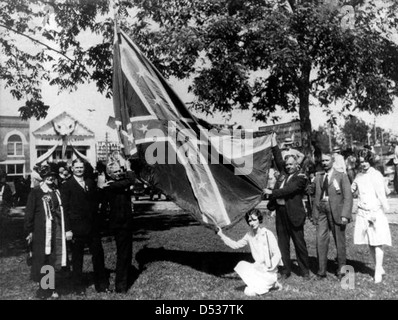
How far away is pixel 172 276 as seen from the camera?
7750mm

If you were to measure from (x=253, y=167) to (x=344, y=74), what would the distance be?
8.08 meters

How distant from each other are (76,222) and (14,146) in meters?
41.2

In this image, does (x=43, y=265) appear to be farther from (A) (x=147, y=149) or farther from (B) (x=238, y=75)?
(B) (x=238, y=75)

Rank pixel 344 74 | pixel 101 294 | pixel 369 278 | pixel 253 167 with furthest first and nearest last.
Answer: pixel 344 74 → pixel 253 167 → pixel 369 278 → pixel 101 294

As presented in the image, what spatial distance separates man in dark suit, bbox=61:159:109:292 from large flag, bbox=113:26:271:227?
1083 millimetres

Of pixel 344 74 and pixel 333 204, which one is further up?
pixel 344 74

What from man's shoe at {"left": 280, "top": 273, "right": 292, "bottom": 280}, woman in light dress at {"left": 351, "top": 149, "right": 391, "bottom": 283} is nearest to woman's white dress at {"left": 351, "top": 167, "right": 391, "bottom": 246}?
woman in light dress at {"left": 351, "top": 149, "right": 391, "bottom": 283}

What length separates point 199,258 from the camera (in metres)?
9.19

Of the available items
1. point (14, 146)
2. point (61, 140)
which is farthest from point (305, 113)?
point (14, 146)

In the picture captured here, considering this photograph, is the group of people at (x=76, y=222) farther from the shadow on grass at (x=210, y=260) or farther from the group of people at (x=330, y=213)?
the group of people at (x=330, y=213)

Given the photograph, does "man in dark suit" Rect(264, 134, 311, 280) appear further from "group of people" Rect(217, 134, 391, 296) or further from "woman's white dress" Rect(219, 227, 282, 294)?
"woman's white dress" Rect(219, 227, 282, 294)

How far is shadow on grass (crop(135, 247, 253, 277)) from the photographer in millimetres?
8273

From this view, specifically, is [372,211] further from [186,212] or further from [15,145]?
[15,145]
